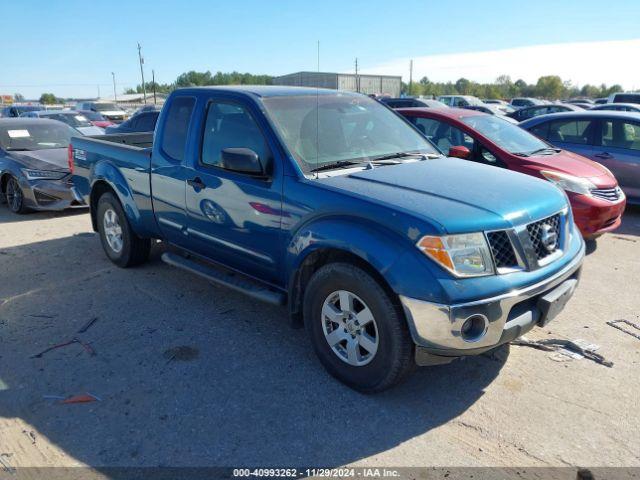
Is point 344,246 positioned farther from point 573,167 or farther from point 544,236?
point 573,167

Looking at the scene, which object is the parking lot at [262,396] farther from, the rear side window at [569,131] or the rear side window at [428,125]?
the rear side window at [569,131]

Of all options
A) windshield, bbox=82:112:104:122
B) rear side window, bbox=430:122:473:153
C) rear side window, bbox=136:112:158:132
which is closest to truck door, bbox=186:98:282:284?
rear side window, bbox=430:122:473:153

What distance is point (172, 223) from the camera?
15.5 ft

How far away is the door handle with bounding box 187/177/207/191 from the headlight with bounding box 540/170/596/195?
4.01 metres

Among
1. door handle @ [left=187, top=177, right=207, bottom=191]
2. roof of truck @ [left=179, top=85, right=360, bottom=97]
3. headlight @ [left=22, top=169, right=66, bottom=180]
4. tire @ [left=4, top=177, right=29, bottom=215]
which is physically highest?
roof of truck @ [left=179, top=85, right=360, bottom=97]

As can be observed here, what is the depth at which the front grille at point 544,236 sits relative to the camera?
3.18 metres

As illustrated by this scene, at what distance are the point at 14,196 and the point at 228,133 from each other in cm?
616

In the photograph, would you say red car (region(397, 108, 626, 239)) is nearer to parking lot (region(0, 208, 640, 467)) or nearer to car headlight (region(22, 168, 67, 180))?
parking lot (region(0, 208, 640, 467))

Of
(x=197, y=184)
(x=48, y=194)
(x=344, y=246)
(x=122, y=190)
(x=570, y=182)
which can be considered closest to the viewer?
(x=344, y=246)

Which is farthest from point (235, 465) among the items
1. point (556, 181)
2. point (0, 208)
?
point (0, 208)

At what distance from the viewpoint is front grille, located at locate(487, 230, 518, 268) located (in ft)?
9.66

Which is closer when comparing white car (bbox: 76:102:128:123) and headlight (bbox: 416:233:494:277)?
headlight (bbox: 416:233:494:277)

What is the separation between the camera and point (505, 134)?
683cm

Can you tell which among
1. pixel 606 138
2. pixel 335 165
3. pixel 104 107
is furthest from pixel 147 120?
pixel 104 107
